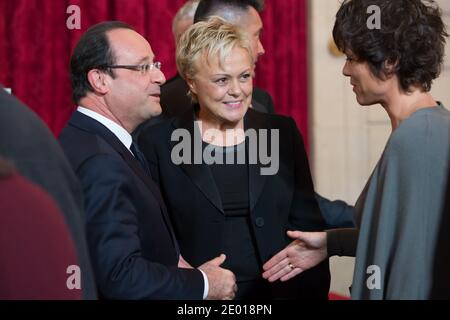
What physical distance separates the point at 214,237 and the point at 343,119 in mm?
2407

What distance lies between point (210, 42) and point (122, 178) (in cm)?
74

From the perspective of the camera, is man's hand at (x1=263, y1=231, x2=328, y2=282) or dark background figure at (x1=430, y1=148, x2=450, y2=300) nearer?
dark background figure at (x1=430, y1=148, x2=450, y2=300)

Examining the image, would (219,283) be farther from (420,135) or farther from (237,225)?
(420,135)

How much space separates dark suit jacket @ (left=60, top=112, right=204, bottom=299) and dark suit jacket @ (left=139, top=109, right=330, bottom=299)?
40cm

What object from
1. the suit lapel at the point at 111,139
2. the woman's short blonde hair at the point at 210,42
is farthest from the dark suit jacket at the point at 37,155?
the woman's short blonde hair at the point at 210,42

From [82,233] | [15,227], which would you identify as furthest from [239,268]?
[15,227]

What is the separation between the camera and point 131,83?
6.44 ft

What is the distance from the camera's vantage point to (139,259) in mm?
1634

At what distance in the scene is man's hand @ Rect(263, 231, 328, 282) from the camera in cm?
215

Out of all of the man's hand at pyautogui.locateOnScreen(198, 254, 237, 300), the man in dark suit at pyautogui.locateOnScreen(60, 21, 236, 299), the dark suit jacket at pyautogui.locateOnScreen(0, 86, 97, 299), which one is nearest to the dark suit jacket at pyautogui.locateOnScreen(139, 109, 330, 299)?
the man in dark suit at pyautogui.locateOnScreen(60, 21, 236, 299)

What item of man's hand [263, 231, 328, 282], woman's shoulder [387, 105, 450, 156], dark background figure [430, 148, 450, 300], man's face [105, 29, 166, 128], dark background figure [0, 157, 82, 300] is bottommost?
man's hand [263, 231, 328, 282]

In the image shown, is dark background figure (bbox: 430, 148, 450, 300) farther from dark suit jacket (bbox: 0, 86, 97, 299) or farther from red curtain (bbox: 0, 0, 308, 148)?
red curtain (bbox: 0, 0, 308, 148)

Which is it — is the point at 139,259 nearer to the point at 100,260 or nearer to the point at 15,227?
the point at 100,260

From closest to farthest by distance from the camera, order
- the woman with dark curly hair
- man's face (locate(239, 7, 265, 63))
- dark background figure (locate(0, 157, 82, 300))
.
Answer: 1. dark background figure (locate(0, 157, 82, 300))
2. the woman with dark curly hair
3. man's face (locate(239, 7, 265, 63))
